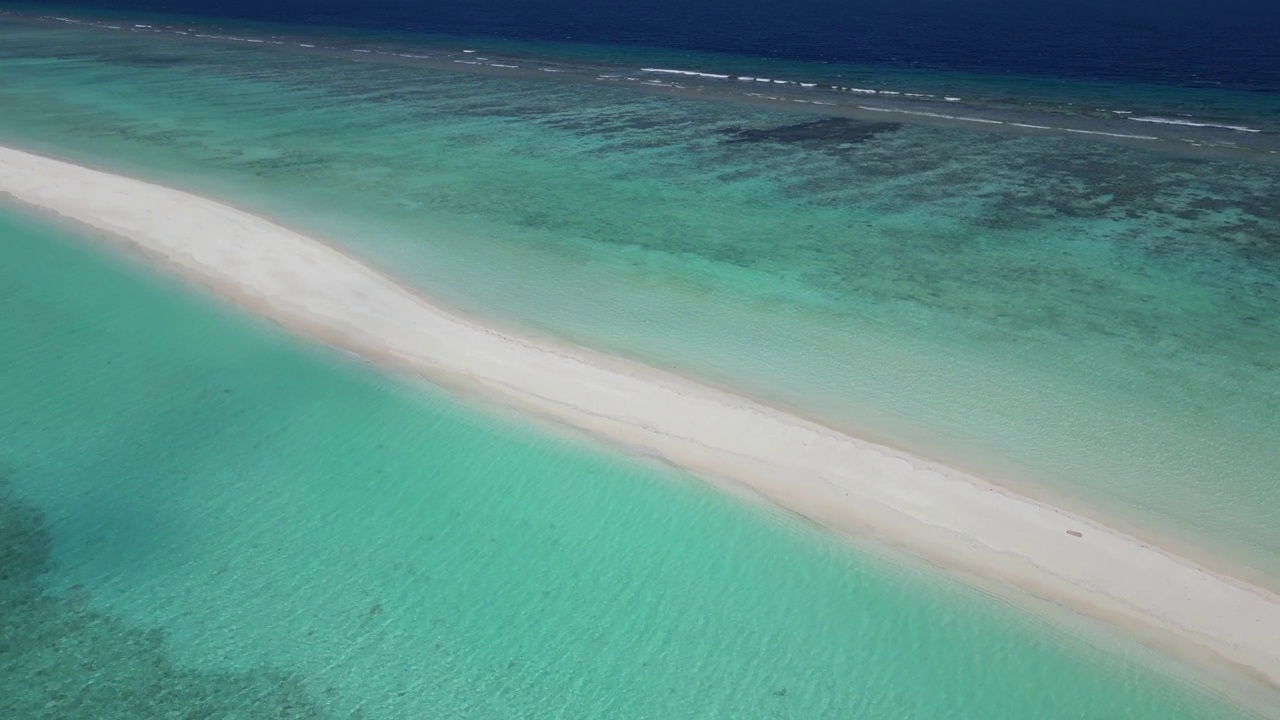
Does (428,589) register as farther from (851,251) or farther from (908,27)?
(908,27)

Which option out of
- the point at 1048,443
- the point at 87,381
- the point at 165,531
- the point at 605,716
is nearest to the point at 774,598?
the point at 605,716

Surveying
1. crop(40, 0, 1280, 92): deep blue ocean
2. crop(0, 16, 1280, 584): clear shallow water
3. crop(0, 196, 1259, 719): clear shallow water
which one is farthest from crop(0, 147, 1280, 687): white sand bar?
crop(40, 0, 1280, 92): deep blue ocean

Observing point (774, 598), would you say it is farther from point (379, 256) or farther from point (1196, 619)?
point (379, 256)

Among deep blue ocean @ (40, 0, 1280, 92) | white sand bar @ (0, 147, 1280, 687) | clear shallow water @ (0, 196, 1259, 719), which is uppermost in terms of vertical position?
deep blue ocean @ (40, 0, 1280, 92)

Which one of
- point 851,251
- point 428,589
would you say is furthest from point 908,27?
point 428,589

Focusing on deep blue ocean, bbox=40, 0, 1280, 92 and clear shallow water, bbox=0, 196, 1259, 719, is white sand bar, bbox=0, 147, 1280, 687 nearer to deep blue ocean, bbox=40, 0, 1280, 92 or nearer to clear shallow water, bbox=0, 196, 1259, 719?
clear shallow water, bbox=0, 196, 1259, 719

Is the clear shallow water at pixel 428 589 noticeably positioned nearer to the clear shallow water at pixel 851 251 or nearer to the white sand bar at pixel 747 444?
the white sand bar at pixel 747 444
